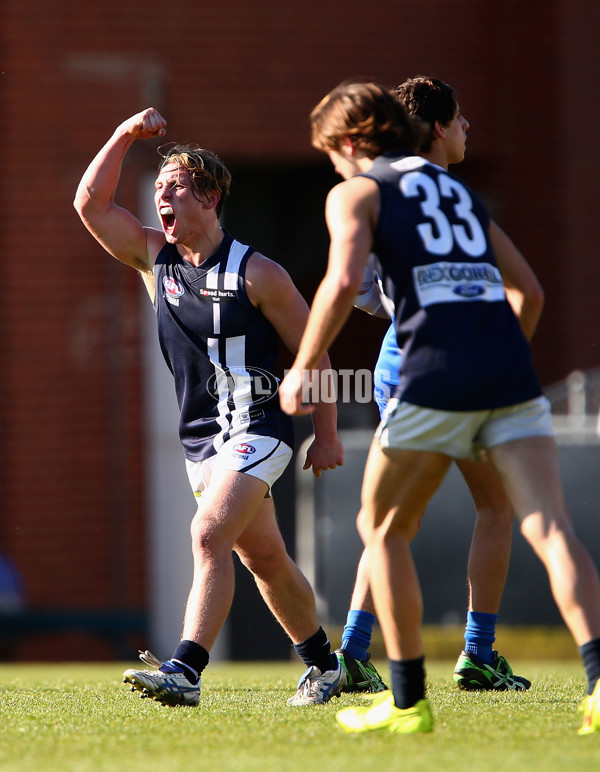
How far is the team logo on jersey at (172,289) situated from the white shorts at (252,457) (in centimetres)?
58

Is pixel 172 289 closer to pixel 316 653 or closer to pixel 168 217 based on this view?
pixel 168 217

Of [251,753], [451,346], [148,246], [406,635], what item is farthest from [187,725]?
[148,246]

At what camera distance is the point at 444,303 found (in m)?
3.61

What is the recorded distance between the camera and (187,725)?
13.3 ft

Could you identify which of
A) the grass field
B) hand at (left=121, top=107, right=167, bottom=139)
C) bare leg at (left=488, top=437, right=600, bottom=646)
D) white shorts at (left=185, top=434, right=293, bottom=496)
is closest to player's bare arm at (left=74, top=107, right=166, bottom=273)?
hand at (left=121, top=107, right=167, bottom=139)

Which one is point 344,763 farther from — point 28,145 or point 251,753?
point 28,145

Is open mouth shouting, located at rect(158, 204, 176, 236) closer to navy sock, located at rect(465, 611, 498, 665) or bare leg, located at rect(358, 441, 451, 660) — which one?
bare leg, located at rect(358, 441, 451, 660)

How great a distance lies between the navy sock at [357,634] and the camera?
5.04 meters

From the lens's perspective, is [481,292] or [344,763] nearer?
[344,763]

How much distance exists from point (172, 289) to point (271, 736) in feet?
5.76

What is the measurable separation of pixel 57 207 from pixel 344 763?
12.7 meters

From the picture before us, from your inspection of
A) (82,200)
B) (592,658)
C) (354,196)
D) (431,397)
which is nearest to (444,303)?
(431,397)

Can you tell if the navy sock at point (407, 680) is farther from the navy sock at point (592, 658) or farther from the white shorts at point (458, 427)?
the white shorts at point (458, 427)

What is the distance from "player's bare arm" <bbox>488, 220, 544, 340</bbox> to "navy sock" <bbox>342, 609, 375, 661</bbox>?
1.52m
